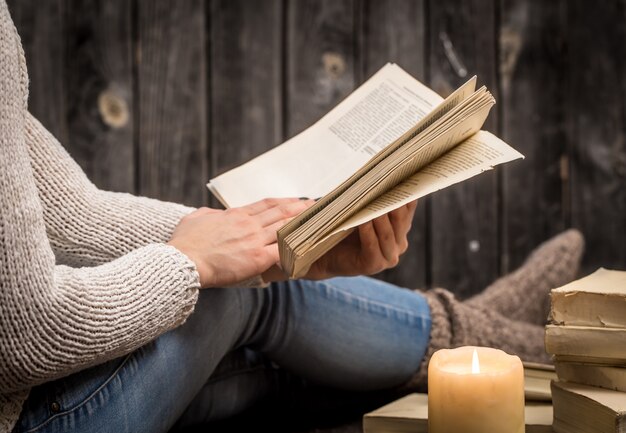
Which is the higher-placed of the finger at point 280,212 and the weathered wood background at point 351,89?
the weathered wood background at point 351,89

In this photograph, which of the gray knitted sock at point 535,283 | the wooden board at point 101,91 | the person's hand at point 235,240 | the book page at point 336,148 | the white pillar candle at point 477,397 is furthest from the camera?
the wooden board at point 101,91

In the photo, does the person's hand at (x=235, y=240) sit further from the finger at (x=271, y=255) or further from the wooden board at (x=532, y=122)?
the wooden board at (x=532, y=122)

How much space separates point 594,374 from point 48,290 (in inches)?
17.4

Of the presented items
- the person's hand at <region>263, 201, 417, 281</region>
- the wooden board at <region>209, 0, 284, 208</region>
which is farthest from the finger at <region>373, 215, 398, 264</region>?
the wooden board at <region>209, 0, 284, 208</region>

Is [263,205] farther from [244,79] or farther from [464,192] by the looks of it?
[464,192]

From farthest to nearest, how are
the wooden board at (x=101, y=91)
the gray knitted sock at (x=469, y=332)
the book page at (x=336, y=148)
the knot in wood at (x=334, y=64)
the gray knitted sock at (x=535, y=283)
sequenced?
the knot in wood at (x=334, y=64) < the wooden board at (x=101, y=91) < the gray knitted sock at (x=535, y=283) < the gray knitted sock at (x=469, y=332) < the book page at (x=336, y=148)

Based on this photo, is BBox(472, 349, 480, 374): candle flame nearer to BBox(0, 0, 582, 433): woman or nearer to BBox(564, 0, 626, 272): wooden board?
BBox(0, 0, 582, 433): woman

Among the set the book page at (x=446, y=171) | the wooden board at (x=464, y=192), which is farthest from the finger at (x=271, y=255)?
the wooden board at (x=464, y=192)

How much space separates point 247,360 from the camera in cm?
101

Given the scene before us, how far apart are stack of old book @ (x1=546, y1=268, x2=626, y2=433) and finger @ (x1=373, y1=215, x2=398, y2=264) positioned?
20cm

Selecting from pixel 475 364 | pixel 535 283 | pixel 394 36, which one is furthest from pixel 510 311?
pixel 475 364

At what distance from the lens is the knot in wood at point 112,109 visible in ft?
4.53

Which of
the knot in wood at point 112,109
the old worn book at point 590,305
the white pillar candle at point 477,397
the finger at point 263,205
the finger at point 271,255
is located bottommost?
the white pillar candle at point 477,397

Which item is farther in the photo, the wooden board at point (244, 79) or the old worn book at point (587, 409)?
the wooden board at point (244, 79)
